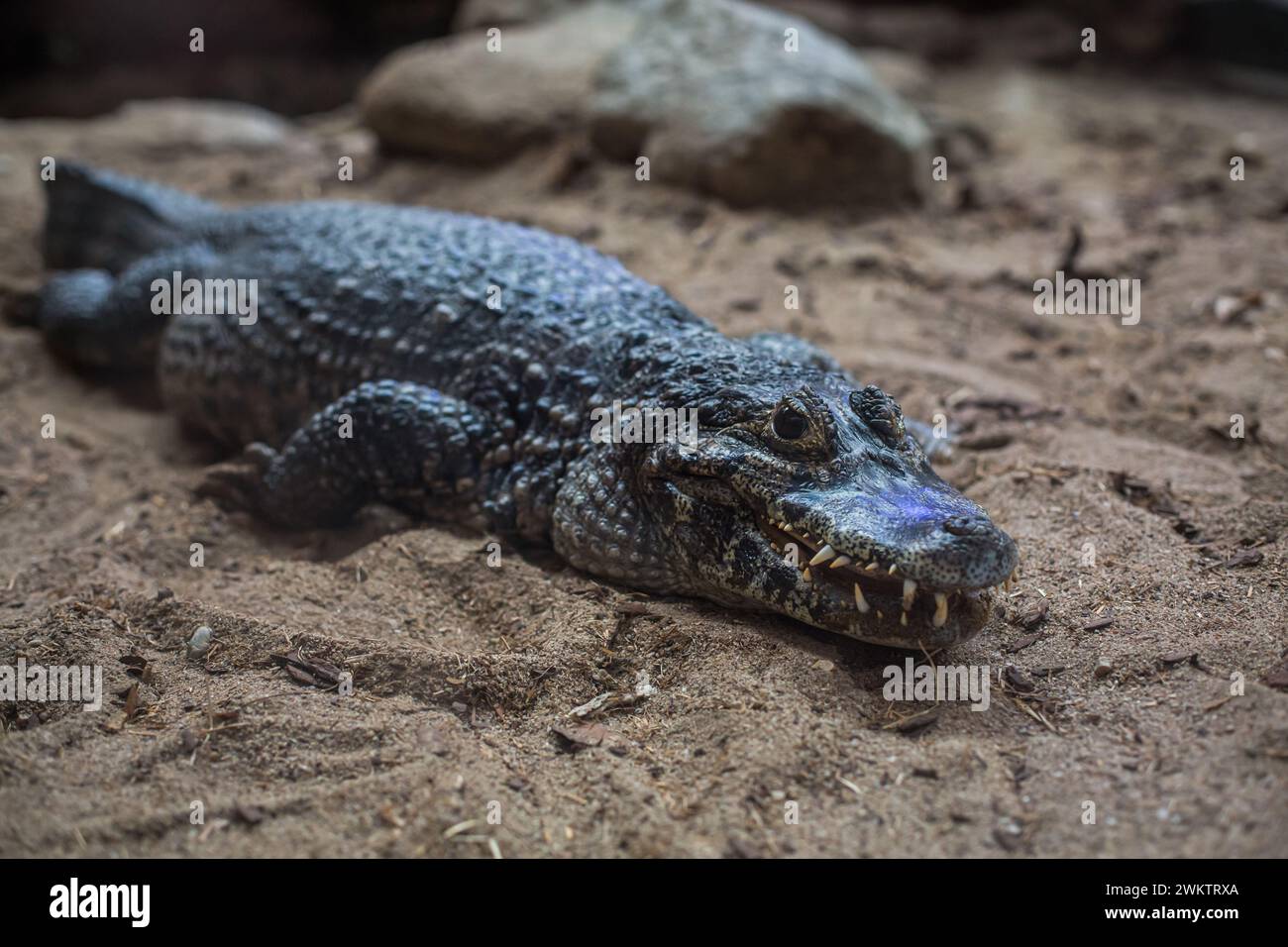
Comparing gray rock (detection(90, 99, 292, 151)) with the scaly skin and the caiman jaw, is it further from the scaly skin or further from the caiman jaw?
the caiman jaw

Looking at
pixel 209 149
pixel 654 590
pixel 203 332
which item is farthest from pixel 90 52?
pixel 654 590

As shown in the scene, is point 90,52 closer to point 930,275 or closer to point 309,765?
point 930,275

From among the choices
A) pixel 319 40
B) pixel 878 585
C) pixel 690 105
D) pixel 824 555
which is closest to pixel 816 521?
pixel 824 555

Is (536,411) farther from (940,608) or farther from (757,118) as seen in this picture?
(757,118)

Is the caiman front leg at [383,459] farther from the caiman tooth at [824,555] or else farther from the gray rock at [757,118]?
the gray rock at [757,118]

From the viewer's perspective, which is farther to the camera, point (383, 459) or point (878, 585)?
point (383, 459)
